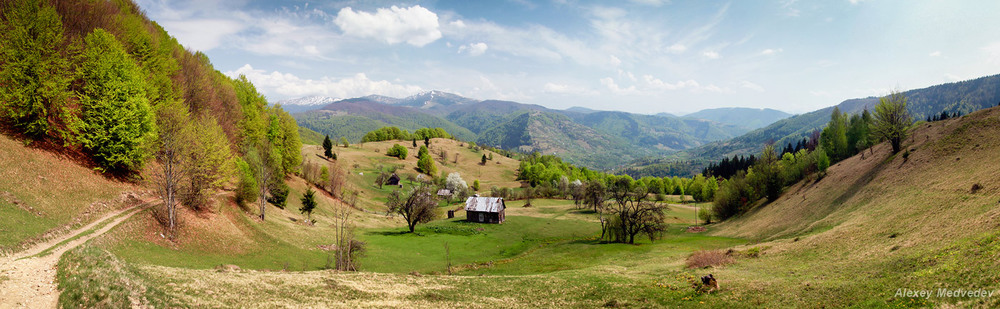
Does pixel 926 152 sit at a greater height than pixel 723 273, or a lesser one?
greater

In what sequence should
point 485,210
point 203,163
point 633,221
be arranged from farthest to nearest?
point 485,210, point 633,221, point 203,163

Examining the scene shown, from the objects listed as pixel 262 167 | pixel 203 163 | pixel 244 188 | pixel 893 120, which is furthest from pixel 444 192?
pixel 893 120

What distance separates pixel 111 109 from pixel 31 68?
6.96 meters

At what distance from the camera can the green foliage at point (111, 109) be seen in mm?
37781

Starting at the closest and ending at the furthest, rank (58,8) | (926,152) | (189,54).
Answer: (58,8)
(926,152)
(189,54)

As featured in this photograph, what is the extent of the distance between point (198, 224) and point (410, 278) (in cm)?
2582

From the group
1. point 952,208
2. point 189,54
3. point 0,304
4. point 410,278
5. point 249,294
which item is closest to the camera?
point 0,304

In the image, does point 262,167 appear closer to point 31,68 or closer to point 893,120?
point 31,68

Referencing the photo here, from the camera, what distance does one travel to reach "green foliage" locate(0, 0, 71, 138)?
114 feet

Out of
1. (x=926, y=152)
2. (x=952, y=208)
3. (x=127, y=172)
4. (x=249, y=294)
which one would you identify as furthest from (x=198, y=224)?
(x=926, y=152)

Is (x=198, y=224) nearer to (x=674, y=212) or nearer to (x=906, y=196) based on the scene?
(x=906, y=196)

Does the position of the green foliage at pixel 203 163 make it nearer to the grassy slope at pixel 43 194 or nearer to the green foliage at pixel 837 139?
the grassy slope at pixel 43 194

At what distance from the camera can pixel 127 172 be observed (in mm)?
41938

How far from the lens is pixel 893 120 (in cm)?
6494
